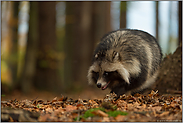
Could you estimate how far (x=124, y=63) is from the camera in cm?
605

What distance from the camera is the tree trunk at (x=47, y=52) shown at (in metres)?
12.4

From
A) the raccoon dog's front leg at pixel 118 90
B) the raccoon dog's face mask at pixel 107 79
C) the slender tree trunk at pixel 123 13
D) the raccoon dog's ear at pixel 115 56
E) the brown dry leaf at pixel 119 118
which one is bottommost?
the brown dry leaf at pixel 119 118

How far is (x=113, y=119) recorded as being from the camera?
3859 millimetres

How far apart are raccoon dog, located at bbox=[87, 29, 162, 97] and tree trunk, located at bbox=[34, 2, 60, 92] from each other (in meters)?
6.31

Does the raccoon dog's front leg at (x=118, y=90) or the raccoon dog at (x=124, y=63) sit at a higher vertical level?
the raccoon dog at (x=124, y=63)

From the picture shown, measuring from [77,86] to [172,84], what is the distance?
7.25m

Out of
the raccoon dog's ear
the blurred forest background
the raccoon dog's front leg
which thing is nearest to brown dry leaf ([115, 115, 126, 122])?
the raccoon dog's ear

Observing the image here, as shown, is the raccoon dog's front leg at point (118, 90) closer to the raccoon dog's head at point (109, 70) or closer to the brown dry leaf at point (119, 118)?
the raccoon dog's head at point (109, 70)

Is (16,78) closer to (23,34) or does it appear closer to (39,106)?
(39,106)

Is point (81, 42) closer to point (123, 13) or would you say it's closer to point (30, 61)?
point (30, 61)

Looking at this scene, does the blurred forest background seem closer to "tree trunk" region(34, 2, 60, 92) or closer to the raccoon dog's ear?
"tree trunk" region(34, 2, 60, 92)

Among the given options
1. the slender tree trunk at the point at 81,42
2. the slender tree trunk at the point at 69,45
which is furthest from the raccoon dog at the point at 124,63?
the slender tree trunk at the point at 69,45

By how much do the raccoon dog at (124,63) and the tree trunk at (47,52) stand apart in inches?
248

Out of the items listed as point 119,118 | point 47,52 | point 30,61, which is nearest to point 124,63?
point 119,118
